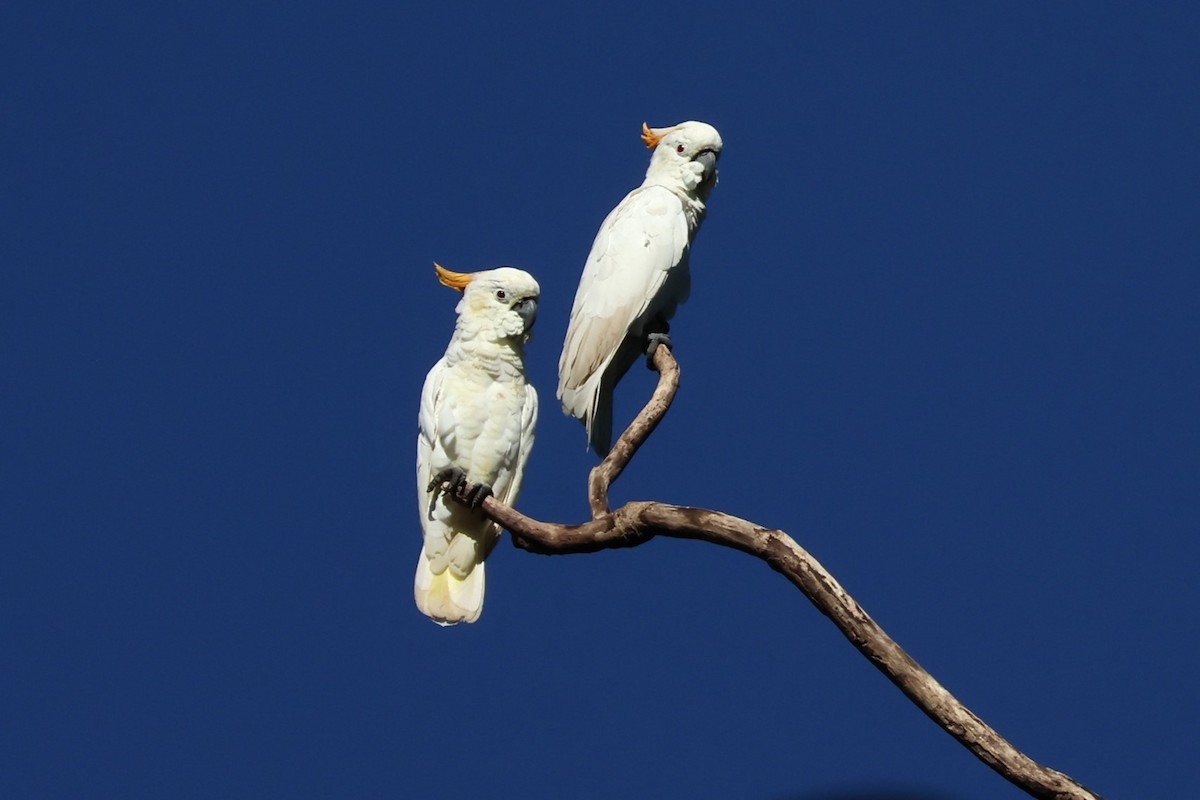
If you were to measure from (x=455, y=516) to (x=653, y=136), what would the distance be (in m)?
1.69

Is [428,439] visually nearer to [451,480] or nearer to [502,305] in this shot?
[451,480]

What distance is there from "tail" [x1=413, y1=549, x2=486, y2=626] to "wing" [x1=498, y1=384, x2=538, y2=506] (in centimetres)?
27

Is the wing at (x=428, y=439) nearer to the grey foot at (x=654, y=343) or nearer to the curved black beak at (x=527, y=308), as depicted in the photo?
the curved black beak at (x=527, y=308)

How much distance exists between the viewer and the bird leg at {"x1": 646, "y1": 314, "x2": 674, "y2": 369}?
6395mm

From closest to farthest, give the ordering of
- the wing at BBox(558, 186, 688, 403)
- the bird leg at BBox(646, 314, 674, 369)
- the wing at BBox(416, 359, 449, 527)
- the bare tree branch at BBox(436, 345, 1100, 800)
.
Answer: the bare tree branch at BBox(436, 345, 1100, 800)
the wing at BBox(416, 359, 449, 527)
the wing at BBox(558, 186, 688, 403)
the bird leg at BBox(646, 314, 674, 369)

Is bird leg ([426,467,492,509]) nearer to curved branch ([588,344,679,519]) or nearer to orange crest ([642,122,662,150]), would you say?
curved branch ([588,344,679,519])

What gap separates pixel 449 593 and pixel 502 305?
1047 millimetres

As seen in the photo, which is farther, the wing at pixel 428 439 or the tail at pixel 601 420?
the tail at pixel 601 420

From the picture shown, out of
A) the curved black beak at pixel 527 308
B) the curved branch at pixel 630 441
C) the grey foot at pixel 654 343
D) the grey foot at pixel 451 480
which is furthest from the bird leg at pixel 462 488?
the grey foot at pixel 654 343

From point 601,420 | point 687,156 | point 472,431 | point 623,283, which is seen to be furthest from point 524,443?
point 687,156

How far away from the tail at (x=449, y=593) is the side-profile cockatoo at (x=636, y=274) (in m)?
0.71

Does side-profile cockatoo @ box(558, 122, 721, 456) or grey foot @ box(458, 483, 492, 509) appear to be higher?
side-profile cockatoo @ box(558, 122, 721, 456)

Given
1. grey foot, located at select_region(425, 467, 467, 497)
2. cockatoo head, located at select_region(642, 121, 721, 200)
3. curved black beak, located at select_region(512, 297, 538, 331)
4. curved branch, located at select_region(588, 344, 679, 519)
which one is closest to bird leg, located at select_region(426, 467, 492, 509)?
grey foot, located at select_region(425, 467, 467, 497)

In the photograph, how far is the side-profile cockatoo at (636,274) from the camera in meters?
6.28
